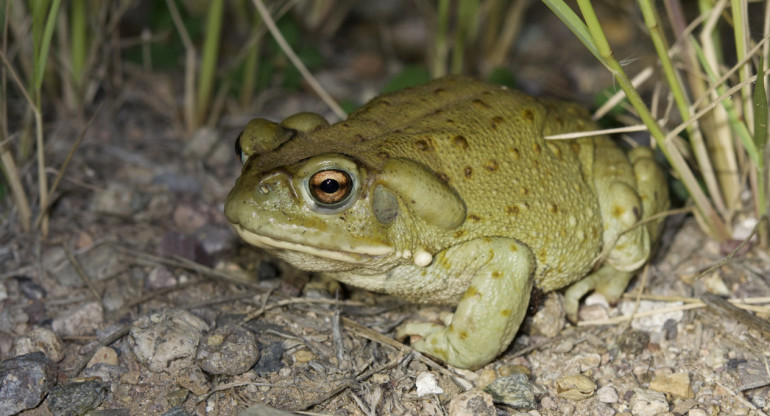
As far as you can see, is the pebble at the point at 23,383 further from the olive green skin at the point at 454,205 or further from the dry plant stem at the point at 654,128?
the dry plant stem at the point at 654,128

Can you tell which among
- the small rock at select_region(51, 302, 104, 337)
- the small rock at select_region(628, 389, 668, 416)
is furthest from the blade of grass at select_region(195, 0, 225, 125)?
the small rock at select_region(628, 389, 668, 416)

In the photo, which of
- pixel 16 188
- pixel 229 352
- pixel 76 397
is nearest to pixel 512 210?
pixel 229 352

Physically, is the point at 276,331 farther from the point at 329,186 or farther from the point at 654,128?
the point at 654,128

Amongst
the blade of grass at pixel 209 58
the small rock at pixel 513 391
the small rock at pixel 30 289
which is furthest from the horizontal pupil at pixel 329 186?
the blade of grass at pixel 209 58

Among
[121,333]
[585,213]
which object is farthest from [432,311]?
[121,333]

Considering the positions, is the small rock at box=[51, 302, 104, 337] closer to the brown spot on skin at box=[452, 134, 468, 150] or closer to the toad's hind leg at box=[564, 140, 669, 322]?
the brown spot on skin at box=[452, 134, 468, 150]

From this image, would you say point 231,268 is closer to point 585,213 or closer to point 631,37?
point 585,213
